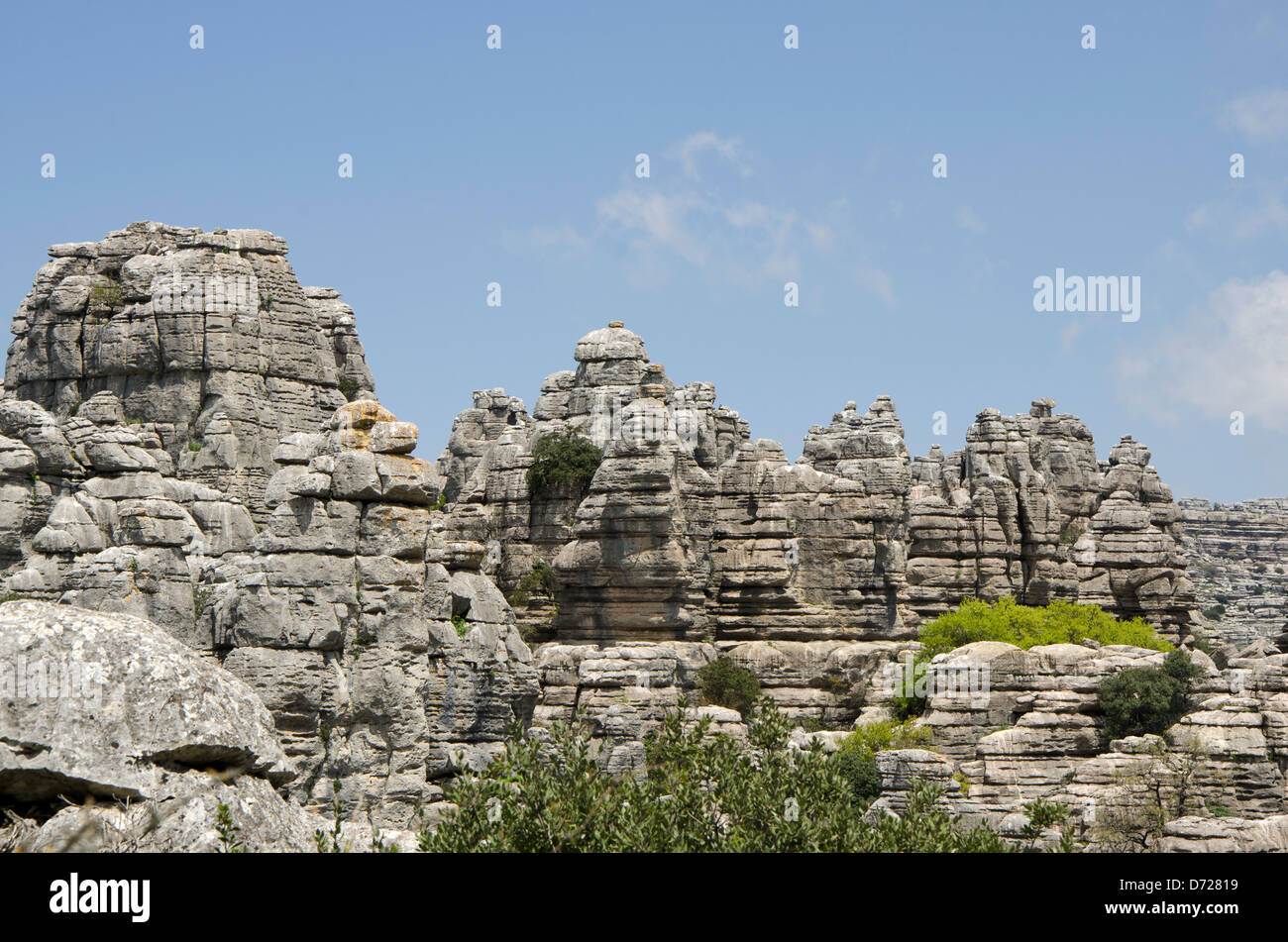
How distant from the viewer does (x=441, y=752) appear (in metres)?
28.2

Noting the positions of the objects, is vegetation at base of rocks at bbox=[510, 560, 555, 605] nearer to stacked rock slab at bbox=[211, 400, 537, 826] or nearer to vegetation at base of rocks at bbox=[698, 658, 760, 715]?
vegetation at base of rocks at bbox=[698, 658, 760, 715]

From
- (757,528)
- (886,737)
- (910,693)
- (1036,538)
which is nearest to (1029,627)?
(1036,538)

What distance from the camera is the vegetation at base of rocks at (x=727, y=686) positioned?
52344mm

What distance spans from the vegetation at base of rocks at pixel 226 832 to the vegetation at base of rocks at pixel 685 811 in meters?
3.26

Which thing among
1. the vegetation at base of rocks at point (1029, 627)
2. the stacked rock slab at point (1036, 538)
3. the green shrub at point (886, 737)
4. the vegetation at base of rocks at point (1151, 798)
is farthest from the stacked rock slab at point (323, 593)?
the stacked rock slab at point (1036, 538)

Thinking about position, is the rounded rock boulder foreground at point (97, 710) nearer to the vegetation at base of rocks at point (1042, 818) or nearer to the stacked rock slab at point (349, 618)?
the stacked rock slab at point (349, 618)

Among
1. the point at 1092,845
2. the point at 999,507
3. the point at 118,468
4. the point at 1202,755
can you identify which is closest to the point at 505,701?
the point at 118,468

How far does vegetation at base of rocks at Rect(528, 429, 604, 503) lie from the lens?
58.2 meters

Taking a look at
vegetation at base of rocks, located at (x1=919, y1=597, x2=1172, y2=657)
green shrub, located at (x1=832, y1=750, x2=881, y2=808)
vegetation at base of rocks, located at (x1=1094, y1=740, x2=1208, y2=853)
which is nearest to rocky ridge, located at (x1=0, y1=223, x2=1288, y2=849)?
vegetation at base of rocks, located at (x1=1094, y1=740, x2=1208, y2=853)

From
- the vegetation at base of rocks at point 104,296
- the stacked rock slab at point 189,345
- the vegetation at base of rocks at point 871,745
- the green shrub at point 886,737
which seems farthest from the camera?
the vegetation at base of rocks at point 104,296

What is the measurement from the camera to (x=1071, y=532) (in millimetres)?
81125

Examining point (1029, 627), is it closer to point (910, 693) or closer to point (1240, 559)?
point (910, 693)

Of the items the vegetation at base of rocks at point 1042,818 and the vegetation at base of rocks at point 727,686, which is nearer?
the vegetation at base of rocks at point 1042,818
